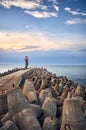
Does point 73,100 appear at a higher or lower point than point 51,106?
higher

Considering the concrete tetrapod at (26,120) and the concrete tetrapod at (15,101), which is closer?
the concrete tetrapod at (26,120)

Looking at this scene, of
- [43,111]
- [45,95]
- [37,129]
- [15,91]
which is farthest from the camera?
[45,95]

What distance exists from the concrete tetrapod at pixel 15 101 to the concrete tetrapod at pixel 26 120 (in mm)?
416

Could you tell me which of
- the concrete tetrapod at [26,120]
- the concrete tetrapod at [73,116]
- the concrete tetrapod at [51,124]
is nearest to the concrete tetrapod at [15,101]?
the concrete tetrapod at [26,120]

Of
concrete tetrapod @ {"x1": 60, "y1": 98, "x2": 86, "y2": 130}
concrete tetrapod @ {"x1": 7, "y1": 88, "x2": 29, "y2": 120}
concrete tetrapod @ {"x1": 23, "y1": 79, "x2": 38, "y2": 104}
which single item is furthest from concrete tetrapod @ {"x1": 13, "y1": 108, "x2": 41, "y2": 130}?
concrete tetrapod @ {"x1": 23, "y1": 79, "x2": 38, "y2": 104}

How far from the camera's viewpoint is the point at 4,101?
22.5ft

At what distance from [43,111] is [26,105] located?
0.64 m

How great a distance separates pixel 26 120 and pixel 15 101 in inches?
29.6

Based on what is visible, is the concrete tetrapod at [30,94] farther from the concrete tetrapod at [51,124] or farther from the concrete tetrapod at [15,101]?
the concrete tetrapod at [51,124]

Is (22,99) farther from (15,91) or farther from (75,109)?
(75,109)

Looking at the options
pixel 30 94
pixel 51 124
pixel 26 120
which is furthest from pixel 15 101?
pixel 30 94

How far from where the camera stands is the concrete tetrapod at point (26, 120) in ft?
17.0

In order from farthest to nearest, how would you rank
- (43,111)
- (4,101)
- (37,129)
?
(4,101) < (43,111) < (37,129)

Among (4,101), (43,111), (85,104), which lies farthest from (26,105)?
(85,104)
